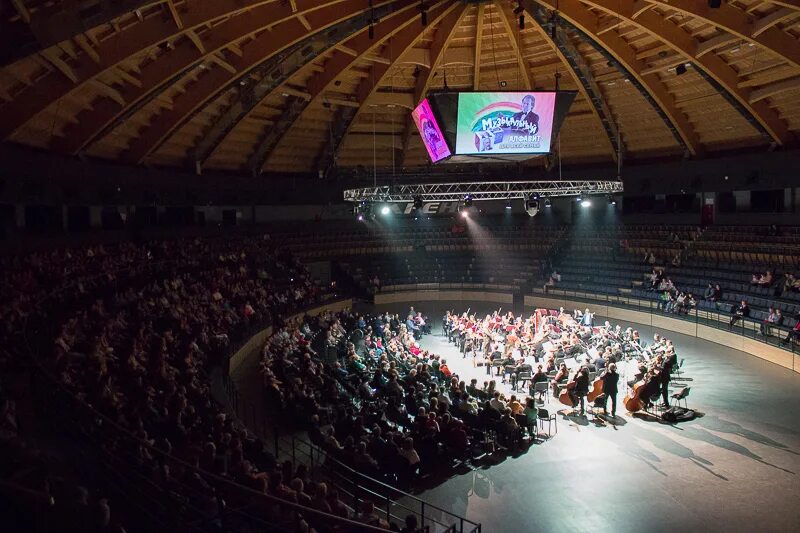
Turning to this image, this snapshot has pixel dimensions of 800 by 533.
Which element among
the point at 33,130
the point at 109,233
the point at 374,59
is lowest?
the point at 109,233

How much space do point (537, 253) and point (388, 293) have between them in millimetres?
9174

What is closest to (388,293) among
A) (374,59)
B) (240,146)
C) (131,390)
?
(240,146)

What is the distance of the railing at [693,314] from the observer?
19.2 meters

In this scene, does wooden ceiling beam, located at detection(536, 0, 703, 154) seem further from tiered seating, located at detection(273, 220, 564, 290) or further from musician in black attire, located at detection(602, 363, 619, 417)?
musician in black attire, located at detection(602, 363, 619, 417)

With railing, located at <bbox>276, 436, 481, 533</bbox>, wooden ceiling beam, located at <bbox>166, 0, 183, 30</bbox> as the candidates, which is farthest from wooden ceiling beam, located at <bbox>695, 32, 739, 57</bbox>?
railing, located at <bbox>276, 436, 481, 533</bbox>

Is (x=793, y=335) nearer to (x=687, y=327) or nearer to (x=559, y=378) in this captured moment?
(x=687, y=327)

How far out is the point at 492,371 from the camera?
18469mm

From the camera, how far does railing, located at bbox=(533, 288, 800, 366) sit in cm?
1920

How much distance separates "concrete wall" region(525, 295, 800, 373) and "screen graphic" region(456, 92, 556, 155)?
9.34 m

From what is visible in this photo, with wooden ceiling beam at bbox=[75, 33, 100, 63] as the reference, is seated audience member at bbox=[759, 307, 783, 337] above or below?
below

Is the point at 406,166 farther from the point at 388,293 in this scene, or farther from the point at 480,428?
the point at 480,428

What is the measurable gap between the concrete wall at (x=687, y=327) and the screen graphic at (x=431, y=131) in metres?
11.7

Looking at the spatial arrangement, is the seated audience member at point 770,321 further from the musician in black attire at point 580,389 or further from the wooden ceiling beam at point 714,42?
the musician in black attire at point 580,389

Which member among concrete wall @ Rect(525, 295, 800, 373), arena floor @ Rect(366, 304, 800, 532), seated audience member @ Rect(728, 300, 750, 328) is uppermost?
seated audience member @ Rect(728, 300, 750, 328)
